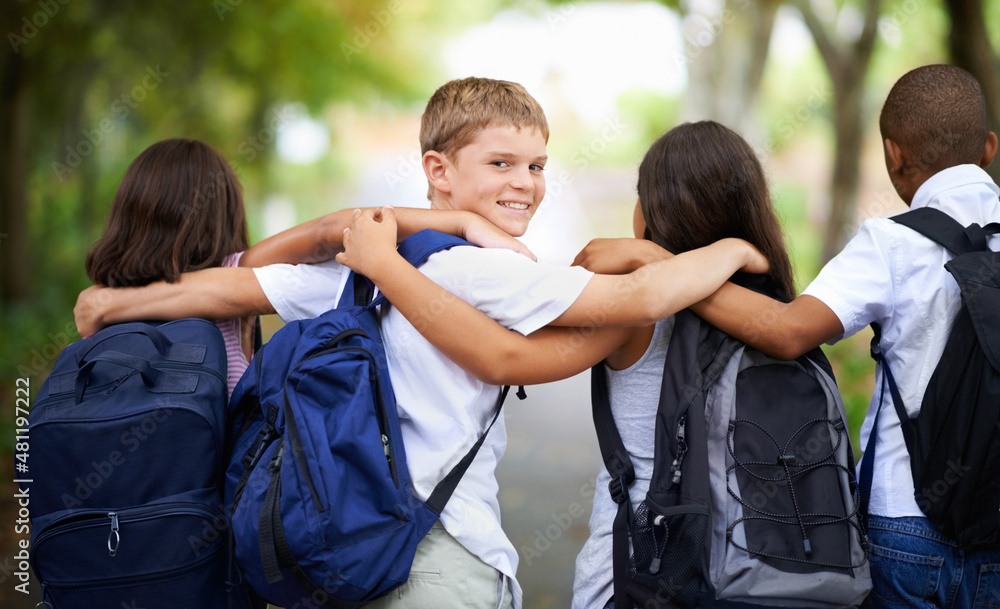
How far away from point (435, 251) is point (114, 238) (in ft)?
3.37

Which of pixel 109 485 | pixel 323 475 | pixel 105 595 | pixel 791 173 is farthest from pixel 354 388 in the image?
pixel 791 173

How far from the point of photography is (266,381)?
1903 mm

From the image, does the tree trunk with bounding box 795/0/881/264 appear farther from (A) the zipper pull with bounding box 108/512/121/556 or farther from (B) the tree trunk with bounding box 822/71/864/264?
(A) the zipper pull with bounding box 108/512/121/556

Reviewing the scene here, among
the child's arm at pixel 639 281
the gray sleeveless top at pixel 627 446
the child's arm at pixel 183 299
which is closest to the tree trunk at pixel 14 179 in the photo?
the child's arm at pixel 183 299

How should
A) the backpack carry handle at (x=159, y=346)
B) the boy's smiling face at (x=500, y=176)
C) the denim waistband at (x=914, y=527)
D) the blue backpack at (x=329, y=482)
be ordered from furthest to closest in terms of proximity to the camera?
the boy's smiling face at (x=500, y=176), the backpack carry handle at (x=159, y=346), the denim waistband at (x=914, y=527), the blue backpack at (x=329, y=482)

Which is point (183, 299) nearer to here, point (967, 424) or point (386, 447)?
point (386, 447)

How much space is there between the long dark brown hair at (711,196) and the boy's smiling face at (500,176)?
12.9 inches

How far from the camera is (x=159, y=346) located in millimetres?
2027

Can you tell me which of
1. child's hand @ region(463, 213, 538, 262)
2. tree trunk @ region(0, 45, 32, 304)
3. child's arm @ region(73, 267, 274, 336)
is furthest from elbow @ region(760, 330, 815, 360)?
tree trunk @ region(0, 45, 32, 304)

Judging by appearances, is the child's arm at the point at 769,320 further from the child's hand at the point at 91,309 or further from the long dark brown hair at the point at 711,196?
the child's hand at the point at 91,309

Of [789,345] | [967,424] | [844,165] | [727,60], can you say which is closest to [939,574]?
[967,424]

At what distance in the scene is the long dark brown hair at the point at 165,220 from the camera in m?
2.28

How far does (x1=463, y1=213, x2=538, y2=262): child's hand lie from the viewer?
1.99m

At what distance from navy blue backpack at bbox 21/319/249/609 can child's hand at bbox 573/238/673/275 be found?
1.02 m
